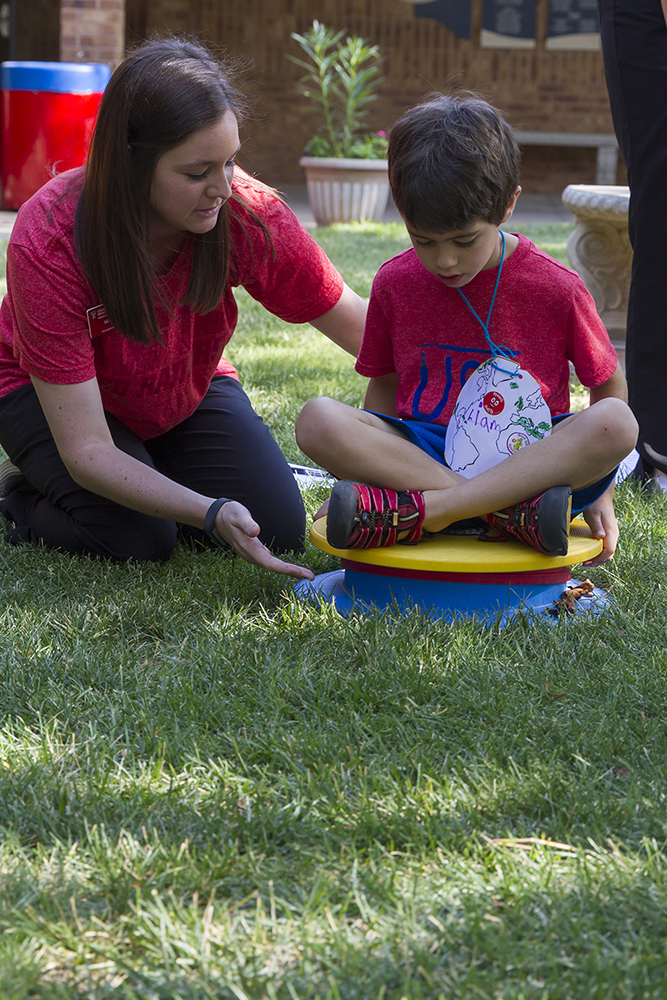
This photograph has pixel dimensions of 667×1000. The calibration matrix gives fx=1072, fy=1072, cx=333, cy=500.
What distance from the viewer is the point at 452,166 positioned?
1.92 m

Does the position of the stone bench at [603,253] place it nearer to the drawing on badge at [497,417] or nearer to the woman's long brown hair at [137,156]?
the drawing on badge at [497,417]

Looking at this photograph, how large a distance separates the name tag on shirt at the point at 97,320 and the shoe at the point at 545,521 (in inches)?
34.2

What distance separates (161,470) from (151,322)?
51 centimetres

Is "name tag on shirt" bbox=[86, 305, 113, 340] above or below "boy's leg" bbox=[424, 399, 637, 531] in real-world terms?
above

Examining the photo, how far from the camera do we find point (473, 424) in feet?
6.98

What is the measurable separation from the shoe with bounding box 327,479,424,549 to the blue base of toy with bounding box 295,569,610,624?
10 centimetres

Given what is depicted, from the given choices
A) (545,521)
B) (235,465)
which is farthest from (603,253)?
(545,521)

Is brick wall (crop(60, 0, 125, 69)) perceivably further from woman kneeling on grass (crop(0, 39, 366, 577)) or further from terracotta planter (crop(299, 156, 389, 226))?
woman kneeling on grass (crop(0, 39, 366, 577))

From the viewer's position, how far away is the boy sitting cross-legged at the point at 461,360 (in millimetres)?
1936

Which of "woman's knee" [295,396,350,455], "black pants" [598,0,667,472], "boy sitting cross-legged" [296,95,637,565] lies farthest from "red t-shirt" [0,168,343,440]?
"black pants" [598,0,667,472]

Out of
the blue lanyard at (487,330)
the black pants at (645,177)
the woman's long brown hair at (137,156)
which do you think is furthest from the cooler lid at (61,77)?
the blue lanyard at (487,330)

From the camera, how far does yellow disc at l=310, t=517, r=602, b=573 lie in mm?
1928

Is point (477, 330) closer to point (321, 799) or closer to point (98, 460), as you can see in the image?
point (98, 460)

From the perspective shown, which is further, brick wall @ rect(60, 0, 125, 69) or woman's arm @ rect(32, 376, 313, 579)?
brick wall @ rect(60, 0, 125, 69)
